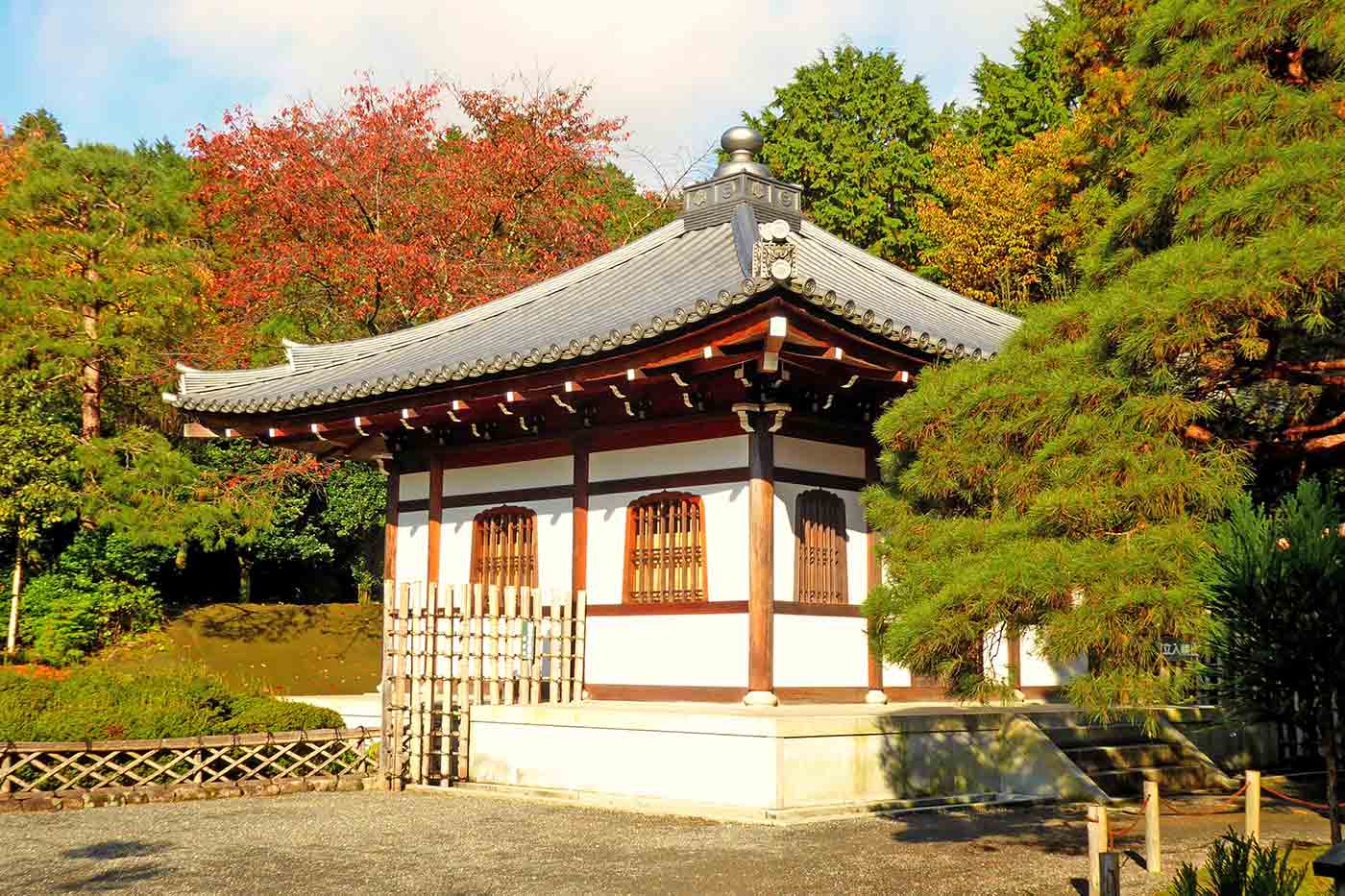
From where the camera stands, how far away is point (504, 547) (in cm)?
1520

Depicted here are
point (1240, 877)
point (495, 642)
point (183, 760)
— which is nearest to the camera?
point (1240, 877)

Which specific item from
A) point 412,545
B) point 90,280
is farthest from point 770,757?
point 90,280

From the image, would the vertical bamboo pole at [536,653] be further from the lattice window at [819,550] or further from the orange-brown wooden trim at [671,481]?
the lattice window at [819,550]

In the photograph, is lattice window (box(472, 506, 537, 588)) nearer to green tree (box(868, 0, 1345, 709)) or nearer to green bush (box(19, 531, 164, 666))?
green tree (box(868, 0, 1345, 709))

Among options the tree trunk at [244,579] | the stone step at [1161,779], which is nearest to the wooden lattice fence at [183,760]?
the stone step at [1161,779]

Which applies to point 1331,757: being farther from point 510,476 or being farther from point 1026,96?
point 1026,96

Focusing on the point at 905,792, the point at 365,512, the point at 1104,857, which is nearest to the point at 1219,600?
the point at 1104,857

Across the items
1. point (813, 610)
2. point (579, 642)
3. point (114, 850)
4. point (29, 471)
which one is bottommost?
point (114, 850)

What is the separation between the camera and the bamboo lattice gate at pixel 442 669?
12672 mm

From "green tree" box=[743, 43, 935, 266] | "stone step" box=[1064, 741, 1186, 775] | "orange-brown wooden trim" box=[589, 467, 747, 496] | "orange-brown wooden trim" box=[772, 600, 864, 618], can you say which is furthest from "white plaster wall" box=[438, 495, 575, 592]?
"green tree" box=[743, 43, 935, 266]

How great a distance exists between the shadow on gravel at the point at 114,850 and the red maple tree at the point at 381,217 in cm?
1830

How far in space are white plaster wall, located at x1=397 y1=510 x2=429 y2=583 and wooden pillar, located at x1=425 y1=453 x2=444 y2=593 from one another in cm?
Answer: 7

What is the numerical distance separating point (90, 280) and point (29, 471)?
4028 millimetres

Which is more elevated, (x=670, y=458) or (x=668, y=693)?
(x=670, y=458)
